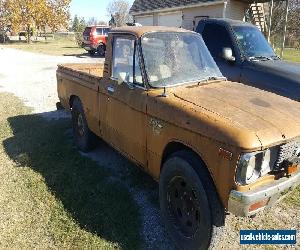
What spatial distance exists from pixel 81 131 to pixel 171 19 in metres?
19.7

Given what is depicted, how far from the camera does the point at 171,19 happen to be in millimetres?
24453

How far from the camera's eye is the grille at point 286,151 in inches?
128

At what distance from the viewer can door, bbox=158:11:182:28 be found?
23.7m

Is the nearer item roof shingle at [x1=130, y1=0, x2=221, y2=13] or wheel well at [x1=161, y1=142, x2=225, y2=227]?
wheel well at [x1=161, y1=142, x2=225, y2=227]

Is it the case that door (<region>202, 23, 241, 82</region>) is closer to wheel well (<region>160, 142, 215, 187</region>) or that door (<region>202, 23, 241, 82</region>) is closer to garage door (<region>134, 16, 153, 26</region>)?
wheel well (<region>160, 142, 215, 187</region>)

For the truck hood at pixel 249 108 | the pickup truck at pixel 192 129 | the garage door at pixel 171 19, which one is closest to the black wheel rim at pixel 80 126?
the pickup truck at pixel 192 129

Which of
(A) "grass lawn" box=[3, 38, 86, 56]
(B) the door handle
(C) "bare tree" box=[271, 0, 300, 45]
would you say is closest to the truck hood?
(B) the door handle

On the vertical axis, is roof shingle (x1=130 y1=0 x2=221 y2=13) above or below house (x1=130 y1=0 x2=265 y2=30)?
above

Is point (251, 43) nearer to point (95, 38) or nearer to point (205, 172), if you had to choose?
point (205, 172)

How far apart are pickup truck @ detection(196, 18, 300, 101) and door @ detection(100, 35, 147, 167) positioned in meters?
3.26

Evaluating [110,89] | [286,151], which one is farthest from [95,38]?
[286,151]

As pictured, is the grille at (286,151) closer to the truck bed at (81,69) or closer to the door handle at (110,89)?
the door handle at (110,89)

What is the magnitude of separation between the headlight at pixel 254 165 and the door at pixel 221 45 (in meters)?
4.36

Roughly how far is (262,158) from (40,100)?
8.71m
